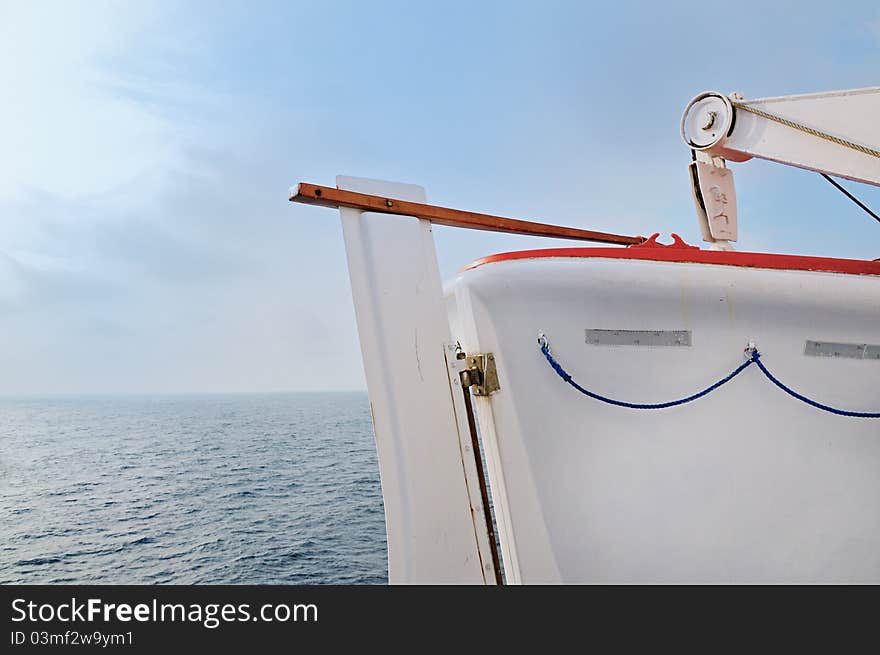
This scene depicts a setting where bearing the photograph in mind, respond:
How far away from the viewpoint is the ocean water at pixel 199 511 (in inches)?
593

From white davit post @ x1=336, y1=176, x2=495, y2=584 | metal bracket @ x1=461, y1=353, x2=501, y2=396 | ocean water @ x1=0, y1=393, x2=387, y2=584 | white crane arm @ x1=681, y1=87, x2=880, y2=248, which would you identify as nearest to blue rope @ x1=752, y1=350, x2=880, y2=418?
white crane arm @ x1=681, y1=87, x2=880, y2=248

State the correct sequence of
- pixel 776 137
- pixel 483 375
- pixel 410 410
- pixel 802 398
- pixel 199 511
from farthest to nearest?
pixel 199 511, pixel 776 137, pixel 802 398, pixel 483 375, pixel 410 410

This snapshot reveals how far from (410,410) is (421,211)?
2.54ft

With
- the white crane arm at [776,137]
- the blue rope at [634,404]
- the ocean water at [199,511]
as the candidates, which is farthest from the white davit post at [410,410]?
the ocean water at [199,511]

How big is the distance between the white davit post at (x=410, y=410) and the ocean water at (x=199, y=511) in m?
10.5

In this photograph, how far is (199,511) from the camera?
20922 mm

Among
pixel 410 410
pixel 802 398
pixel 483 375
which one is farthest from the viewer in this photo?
pixel 802 398

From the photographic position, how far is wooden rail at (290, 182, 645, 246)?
241 cm

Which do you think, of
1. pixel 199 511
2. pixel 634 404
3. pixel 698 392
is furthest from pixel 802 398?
pixel 199 511

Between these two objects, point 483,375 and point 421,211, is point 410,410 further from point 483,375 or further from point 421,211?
point 421,211

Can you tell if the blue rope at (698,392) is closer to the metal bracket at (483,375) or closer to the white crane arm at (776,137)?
the metal bracket at (483,375)
